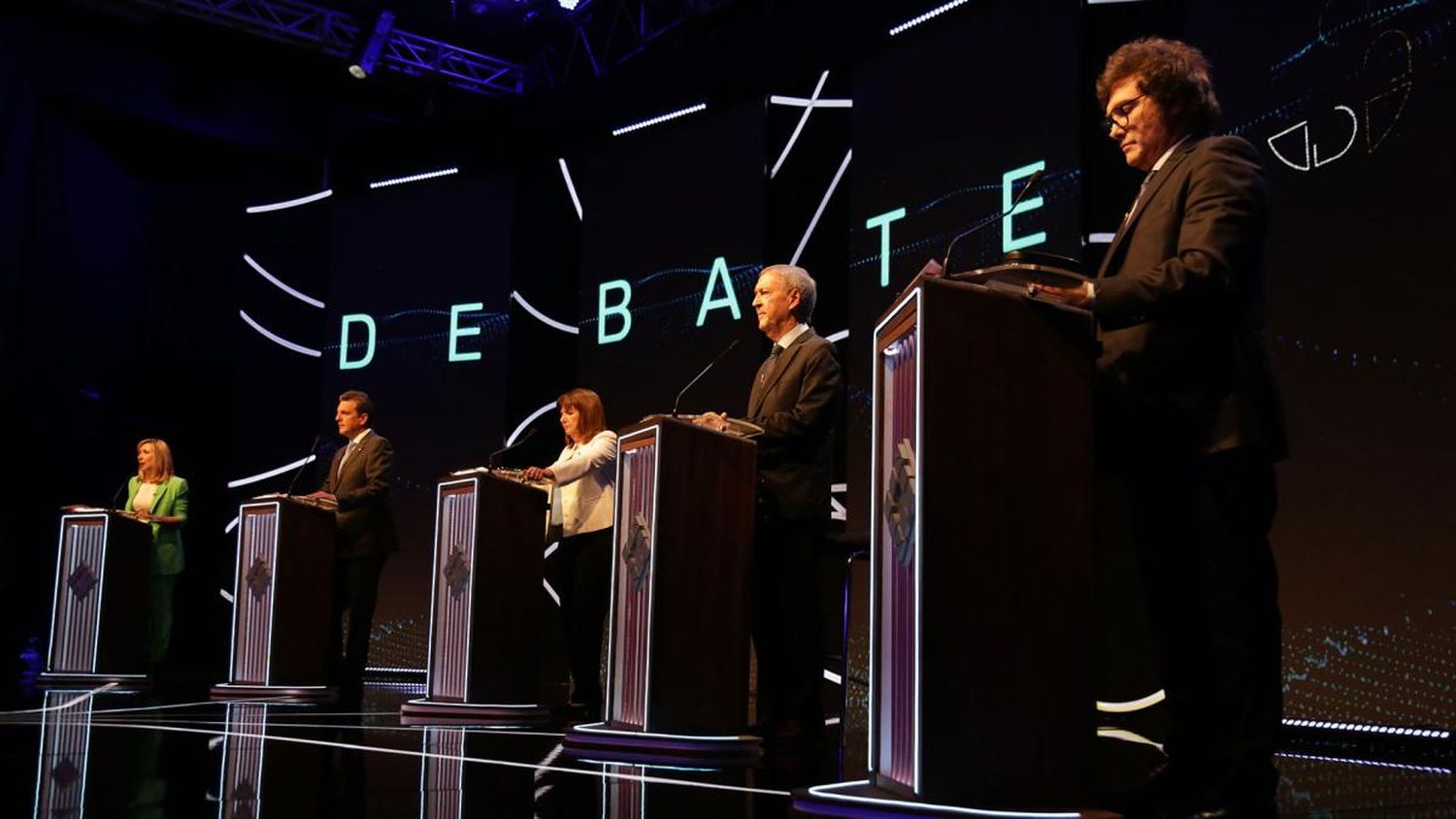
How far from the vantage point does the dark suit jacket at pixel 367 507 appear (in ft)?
20.3

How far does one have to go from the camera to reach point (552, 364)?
327 inches

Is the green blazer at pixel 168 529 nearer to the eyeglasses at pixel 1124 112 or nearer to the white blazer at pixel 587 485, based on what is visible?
the white blazer at pixel 587 485

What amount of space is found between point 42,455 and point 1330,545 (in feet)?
26.2

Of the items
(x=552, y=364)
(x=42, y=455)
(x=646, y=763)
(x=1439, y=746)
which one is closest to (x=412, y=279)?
(x=552, y=364)

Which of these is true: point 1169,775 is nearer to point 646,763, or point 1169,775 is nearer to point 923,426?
point 923,426

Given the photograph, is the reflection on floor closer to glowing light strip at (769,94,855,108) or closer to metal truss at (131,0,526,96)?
glowing light strip at (769,94,855,108)

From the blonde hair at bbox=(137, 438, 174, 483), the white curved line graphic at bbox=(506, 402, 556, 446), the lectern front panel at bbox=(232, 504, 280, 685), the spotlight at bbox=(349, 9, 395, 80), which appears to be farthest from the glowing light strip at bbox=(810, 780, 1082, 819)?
the spotlight at bbox=(349, 9, 395, 80)

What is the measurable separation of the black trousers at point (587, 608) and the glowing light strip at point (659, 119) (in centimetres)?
323

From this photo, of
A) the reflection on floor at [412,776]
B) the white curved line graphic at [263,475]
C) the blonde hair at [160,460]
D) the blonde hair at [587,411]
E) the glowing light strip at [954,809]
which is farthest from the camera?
the white curved line graphic at [263,475]

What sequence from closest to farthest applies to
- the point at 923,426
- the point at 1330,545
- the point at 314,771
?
the point at 923,426
the point at 314,771
the point at 1330,545

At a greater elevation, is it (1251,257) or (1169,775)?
(1251,257)

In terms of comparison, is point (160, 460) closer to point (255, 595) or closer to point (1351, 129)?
point (255, 595)

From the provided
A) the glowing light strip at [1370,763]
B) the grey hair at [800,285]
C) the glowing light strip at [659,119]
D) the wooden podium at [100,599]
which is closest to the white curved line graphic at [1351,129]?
the grey hair at [800,285]

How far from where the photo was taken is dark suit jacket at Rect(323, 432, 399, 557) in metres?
6.18
